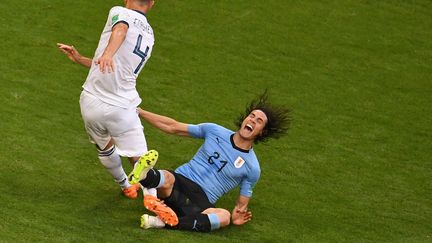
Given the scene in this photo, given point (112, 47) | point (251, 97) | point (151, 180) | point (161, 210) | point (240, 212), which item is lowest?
point (251, 97)

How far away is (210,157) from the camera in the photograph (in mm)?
7941

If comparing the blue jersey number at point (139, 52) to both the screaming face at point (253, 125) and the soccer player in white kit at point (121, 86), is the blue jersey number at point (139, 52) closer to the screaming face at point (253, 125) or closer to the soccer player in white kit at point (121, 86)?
the soccer player in white kit at point (121, 86)

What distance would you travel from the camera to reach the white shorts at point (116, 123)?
7.27 meters

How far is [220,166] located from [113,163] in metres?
0.89

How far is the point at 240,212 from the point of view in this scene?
7.77 metres

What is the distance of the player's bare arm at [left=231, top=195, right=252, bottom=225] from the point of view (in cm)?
777

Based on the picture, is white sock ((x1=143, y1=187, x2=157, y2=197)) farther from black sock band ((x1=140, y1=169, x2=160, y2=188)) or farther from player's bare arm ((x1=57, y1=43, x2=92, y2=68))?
player's bare arm ((x1=57, y1=43, x2=92, y2=68))

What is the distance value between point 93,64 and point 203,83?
417cm

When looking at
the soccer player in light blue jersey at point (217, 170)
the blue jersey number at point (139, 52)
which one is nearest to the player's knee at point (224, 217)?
the soccer player in light blue jersey at point (217, 170)

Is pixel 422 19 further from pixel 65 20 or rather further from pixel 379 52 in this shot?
pixel 65 20

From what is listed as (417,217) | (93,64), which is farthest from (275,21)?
(93,64)

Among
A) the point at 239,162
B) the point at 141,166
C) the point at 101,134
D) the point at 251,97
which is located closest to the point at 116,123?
the point at 101,134

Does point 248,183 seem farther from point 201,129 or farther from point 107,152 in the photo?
point 107,152

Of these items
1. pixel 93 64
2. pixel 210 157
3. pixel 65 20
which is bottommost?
pixel 65 20
